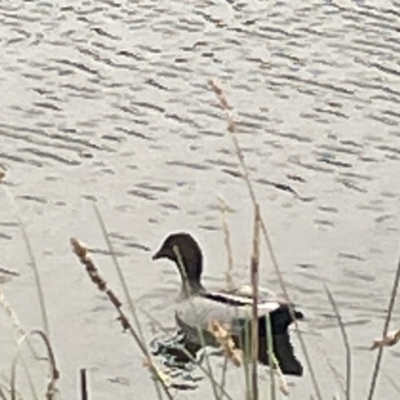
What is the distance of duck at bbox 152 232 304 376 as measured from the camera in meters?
7.36

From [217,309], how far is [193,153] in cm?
253

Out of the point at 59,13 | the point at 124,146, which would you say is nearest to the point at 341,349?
the point at 124,146

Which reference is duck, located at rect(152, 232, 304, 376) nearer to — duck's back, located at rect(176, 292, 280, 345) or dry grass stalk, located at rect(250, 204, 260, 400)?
duck's back, located at rect(176, 292, 280, 345)

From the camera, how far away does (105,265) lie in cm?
881

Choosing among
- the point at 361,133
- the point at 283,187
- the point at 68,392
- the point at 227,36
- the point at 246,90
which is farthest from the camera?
the point at 227,36

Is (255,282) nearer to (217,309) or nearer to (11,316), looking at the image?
(11,316)

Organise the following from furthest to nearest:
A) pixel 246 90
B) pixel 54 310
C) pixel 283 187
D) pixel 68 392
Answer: pixel 246 90, pixel 283 187, pixel 54 310, pixel 68 392

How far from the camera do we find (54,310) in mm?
8320

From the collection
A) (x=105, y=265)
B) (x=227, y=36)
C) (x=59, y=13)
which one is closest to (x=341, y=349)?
(x=105, y=265)

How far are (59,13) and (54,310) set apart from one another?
16.3 ft

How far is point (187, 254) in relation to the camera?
830cm

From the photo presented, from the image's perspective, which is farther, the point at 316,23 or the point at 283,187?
the point at 316,23

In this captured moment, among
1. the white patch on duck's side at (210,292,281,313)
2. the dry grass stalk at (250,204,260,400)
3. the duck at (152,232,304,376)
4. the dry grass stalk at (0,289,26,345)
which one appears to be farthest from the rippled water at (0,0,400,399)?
the dry grass stalk at (250,204,260,400)

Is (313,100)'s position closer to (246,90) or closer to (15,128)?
(246,90)
